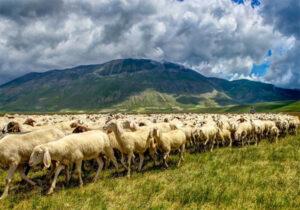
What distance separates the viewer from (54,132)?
17.8 meters

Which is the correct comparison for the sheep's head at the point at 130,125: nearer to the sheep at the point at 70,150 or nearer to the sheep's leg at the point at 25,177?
the sheep at the point at 70,150

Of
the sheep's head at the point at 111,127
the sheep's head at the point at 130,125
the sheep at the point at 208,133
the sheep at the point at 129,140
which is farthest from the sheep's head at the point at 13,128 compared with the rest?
the sheep at the point at 208,133

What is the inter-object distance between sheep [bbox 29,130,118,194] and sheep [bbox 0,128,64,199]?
98cm

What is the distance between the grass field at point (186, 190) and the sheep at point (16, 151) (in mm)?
892

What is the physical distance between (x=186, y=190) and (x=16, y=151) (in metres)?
7.28

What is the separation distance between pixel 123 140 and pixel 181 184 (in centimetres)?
453

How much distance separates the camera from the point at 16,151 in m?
15.3

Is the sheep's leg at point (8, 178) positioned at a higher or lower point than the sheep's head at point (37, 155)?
lower

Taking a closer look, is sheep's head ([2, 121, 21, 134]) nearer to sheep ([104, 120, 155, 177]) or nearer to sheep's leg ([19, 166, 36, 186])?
sheep's leg ([19, 166, 36, 186])

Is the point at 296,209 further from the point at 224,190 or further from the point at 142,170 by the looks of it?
the point at 142,170

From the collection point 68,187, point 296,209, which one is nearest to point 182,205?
point 296,209

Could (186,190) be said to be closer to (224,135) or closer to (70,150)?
(70,150)

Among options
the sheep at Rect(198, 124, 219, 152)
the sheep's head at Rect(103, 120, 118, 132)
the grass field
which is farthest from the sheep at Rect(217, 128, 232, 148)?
the sheep's head at Rect(103, 120, 118, 132)

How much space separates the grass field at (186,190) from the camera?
12.6 metres
